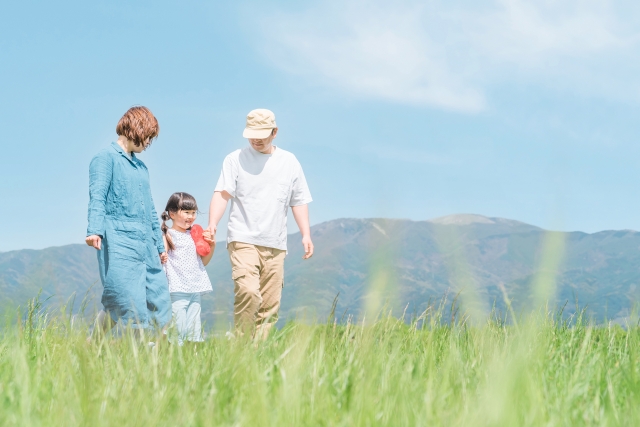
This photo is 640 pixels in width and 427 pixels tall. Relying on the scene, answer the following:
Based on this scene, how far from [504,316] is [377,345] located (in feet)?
4.33

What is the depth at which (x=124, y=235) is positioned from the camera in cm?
472

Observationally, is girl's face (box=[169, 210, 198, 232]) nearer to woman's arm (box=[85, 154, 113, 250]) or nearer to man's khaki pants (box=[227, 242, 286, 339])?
man's khaki pants (box=[227, 242, 286, 339])

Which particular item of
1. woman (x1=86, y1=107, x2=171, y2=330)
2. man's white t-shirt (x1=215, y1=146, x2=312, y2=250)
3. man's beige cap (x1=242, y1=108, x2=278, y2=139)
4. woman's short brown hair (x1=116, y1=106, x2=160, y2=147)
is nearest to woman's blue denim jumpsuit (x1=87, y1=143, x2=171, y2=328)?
woman (x1=86, y1=107, x2=171, y2=330)

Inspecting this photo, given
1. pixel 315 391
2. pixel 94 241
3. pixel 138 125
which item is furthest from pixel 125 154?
pixel 315 391

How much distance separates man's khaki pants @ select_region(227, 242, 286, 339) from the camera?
5.49 m

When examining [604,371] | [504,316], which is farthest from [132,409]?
[504,316]

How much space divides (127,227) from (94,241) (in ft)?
0.91

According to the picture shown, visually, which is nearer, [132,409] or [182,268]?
[132,409]

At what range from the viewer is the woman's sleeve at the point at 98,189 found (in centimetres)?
457

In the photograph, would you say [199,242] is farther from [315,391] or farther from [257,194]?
[315,391]

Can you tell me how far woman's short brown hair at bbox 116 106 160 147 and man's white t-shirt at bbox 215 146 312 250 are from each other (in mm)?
962

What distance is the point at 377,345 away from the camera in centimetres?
266

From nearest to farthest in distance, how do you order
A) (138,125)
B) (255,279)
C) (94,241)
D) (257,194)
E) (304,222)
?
1. (94,241)
2. (138,125)
3. (255,279)
4. (257,194)
5. (304,222)

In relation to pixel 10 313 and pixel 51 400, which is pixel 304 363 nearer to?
pixel 51 400
